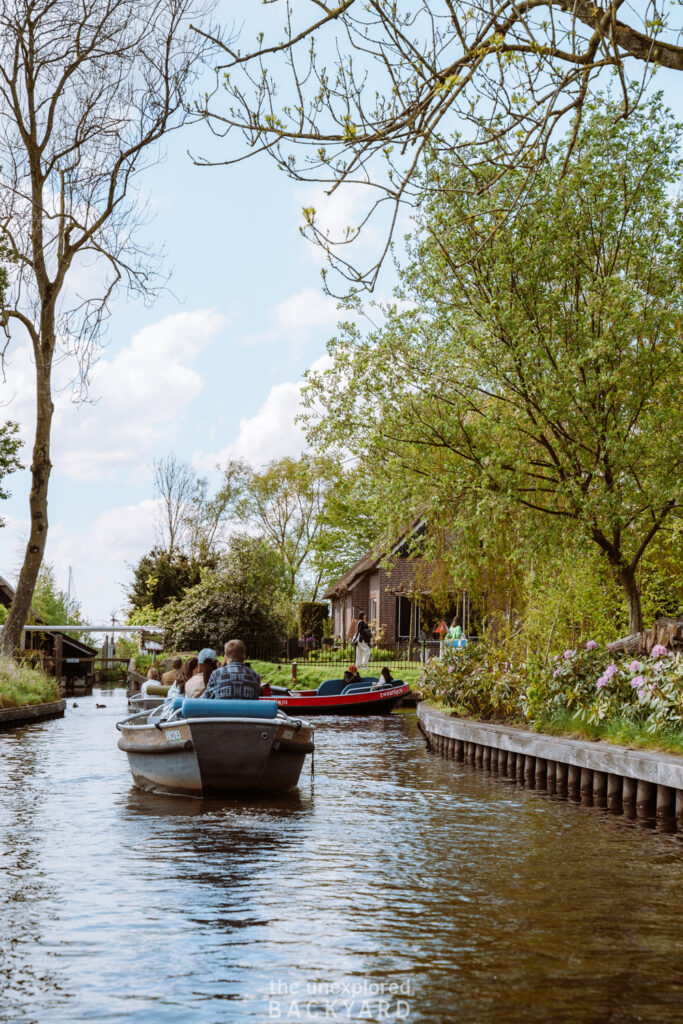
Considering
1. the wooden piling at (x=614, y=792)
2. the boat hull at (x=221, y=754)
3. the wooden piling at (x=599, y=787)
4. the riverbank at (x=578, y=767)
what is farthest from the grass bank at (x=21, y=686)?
the wooden piling at (x=614, y=792)

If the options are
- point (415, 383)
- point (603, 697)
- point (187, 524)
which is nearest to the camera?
point (603, 697)

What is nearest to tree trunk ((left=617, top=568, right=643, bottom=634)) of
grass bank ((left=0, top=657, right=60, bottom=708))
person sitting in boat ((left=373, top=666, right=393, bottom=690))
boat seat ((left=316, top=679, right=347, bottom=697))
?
person sitting in boat ((left=373, top=666, right=393, bottom=690))

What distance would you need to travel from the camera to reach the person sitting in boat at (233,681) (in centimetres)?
1359

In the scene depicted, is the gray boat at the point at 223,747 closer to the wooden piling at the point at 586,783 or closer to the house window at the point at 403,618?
the wooden piling at the point at 586,783

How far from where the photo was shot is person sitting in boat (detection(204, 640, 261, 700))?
44.6 feet

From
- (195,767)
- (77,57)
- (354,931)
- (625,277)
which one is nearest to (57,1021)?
(354,931)

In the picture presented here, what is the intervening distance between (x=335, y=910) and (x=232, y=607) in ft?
131

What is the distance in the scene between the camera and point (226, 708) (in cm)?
1303

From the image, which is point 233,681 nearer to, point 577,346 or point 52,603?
point 577,346

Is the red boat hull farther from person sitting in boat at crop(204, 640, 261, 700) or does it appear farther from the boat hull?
person sitting in boat at crop(204, 640, 261, 700)

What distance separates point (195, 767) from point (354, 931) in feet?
19.9

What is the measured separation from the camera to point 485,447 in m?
19.1

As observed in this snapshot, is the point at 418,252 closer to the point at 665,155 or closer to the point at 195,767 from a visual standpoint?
the point at 665,155

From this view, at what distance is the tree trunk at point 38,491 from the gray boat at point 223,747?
1499cm
